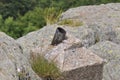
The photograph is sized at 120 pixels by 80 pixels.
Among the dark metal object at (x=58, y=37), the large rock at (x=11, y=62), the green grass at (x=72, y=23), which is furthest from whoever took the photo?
the green grass at (x=72, y=23)

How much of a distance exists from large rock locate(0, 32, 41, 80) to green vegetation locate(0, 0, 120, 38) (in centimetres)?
1936

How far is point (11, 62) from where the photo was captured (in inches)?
271

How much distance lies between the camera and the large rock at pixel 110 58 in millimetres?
9484

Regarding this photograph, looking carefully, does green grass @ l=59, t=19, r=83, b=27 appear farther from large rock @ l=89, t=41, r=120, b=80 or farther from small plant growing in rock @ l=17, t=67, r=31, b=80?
small plant growing in rock @ l=17, t=67, r=31, b=80

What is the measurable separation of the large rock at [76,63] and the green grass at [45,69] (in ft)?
0.66

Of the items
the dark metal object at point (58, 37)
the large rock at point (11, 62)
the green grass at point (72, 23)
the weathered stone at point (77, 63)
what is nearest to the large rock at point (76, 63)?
the weathered stone at point (77, 63)

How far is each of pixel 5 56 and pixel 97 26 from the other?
6.49m

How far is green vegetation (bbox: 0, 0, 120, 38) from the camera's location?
31.3 metres

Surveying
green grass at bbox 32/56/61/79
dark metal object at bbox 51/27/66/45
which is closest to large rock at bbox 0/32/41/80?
green grass at bbox 32/56/61/79

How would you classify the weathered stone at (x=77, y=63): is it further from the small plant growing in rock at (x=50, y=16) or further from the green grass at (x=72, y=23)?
the small plant growing in rock at (x=50, y=16)

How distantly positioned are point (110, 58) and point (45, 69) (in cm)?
258

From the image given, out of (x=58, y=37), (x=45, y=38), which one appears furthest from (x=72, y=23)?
(x=58, y=37)

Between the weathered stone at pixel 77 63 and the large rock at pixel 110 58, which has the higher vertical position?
the weathered stone at pixel 77 63

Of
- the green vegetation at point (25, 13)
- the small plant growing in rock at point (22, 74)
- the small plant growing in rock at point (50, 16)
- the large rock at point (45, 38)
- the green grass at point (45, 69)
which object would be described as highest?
the small plant growing in rock at point (22, 74)
